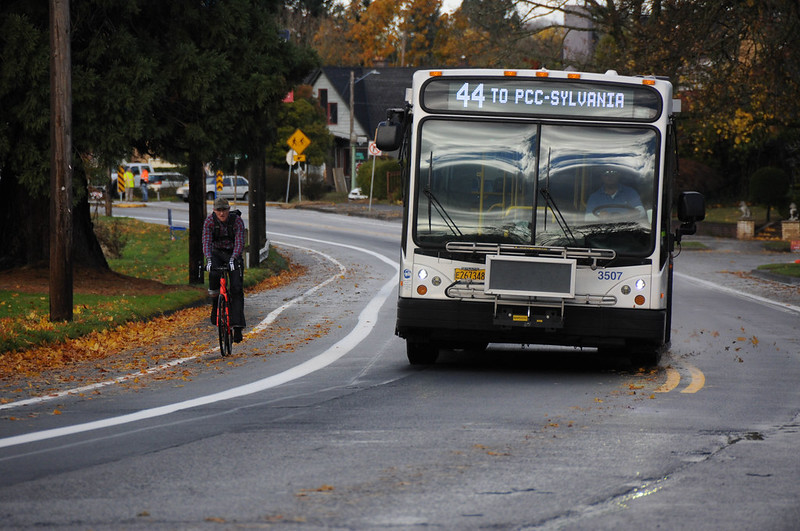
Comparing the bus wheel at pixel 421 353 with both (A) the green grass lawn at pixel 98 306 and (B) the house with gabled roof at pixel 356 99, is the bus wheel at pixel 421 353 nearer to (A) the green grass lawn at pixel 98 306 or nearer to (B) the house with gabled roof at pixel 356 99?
(A) the green grass lawn at pixel 98 306

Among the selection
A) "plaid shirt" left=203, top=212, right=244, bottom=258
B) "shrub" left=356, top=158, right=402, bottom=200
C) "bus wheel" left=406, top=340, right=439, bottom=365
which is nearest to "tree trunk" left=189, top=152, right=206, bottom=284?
"plaid shirt" left=203, top=212, right=244, bottom=258

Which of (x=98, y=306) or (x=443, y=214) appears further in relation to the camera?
(x=98, y=306)

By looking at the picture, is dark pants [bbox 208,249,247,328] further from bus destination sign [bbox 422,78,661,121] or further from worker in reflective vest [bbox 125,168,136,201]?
worker in reflective vest [bbox 125,168,136,201]

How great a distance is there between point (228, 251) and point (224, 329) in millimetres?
1020

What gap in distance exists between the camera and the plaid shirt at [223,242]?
46.1ft

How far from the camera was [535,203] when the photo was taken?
1190 centimetres

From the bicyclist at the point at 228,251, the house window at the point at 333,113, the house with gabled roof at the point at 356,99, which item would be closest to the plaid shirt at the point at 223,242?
the bicyclist at the point at 228,251

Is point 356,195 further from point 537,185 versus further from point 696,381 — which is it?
point 696,381

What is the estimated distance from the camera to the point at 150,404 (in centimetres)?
1000

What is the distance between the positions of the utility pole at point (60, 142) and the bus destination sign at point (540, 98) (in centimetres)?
624

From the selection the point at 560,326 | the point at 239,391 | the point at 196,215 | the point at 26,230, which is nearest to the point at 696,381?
the point at 560,326

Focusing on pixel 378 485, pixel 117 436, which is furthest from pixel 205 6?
pixel 378 485

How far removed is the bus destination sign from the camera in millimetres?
11977

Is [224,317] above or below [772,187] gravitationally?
below
